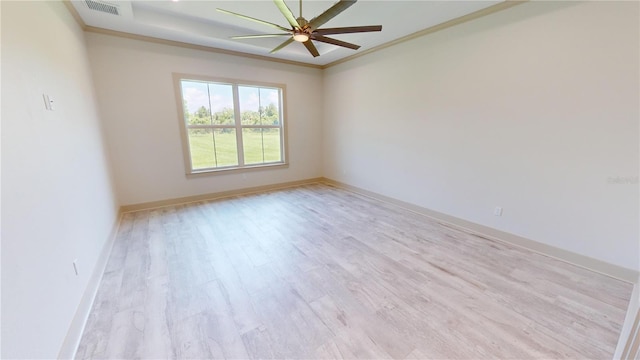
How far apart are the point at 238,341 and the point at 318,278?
855 millimetres

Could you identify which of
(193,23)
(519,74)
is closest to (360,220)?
(519,74)

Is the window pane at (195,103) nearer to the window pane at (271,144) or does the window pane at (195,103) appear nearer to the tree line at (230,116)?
the tree line at (230,116)

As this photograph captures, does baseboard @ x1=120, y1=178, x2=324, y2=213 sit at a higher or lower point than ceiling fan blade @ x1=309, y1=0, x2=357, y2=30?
lower

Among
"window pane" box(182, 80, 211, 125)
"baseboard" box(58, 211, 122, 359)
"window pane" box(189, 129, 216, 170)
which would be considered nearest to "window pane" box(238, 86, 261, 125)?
"window pane" box(182, 80, 211, 125)

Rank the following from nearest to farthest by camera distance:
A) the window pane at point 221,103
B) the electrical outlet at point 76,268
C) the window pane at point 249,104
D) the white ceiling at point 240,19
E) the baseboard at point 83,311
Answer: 1. the baseboard at point 83,311
2. the electrical outlet at point 76,268
3. the white ceiling at point 240,19
4. the window pane at point 221,103
5. the window pane at point 249,104

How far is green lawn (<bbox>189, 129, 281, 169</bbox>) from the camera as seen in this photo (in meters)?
4.50

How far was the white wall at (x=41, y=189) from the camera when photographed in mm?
1105

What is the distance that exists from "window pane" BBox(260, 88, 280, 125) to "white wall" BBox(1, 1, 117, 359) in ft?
9.69

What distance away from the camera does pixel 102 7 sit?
9.00 feet

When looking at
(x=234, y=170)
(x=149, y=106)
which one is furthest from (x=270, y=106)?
(x=149, y=106)

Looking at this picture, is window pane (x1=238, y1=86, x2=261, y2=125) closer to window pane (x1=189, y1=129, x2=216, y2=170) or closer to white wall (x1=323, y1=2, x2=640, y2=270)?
window pane (x1=189, y1=129, x2=216, y2=170)

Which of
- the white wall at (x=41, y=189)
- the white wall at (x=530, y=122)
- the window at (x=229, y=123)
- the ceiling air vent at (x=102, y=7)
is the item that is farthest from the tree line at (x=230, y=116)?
the white wall at (x=530, y=122)

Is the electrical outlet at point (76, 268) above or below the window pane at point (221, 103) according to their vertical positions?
below

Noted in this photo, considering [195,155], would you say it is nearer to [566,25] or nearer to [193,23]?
[193,23]
